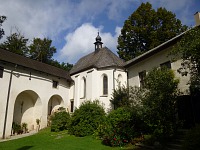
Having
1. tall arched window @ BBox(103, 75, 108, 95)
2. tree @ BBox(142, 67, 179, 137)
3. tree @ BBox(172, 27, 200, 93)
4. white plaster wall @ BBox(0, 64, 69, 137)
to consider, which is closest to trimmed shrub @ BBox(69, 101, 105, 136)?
tall arched window @ BBox(103, 75, 108, 95)

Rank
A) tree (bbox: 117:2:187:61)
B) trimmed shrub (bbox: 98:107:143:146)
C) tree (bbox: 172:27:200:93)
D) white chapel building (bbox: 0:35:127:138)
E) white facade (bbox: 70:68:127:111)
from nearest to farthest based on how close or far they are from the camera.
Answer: tree (bbox: 172:27:200:93), trimmed shrub (bbox: 98:107:143:146), white chapel building (bbox: 0:35:127:138), white facade (bbox: 70:68:127:111), tree (bbox: 117:2:187:61)

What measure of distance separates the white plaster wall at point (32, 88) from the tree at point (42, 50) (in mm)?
15781

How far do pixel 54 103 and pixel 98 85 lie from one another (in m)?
7.06

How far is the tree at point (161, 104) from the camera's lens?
30.6 ft

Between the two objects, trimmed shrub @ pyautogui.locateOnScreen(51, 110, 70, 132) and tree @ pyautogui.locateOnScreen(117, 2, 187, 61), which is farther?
tree @ pyautogui.locateOnScreen(117, 2, 187, 61)

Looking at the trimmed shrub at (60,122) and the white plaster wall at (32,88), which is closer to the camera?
the white plaster wall at (32,88)

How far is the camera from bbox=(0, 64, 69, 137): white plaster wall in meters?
16.8

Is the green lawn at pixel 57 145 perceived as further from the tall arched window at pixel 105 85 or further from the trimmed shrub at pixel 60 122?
the tall arched window at pixel 105 85

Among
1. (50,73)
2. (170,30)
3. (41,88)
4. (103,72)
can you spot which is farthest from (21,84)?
(170,30)

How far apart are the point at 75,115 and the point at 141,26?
18.8 meters

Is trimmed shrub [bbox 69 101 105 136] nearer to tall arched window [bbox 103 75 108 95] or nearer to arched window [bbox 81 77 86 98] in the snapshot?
tall arched window [bbox 103 75 108 95]

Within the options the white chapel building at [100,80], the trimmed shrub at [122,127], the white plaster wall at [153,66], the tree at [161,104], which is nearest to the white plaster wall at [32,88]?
the white chapel building at [100,80]

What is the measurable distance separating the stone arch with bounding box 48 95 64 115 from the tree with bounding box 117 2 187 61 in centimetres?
1285

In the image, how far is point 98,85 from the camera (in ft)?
73.0
